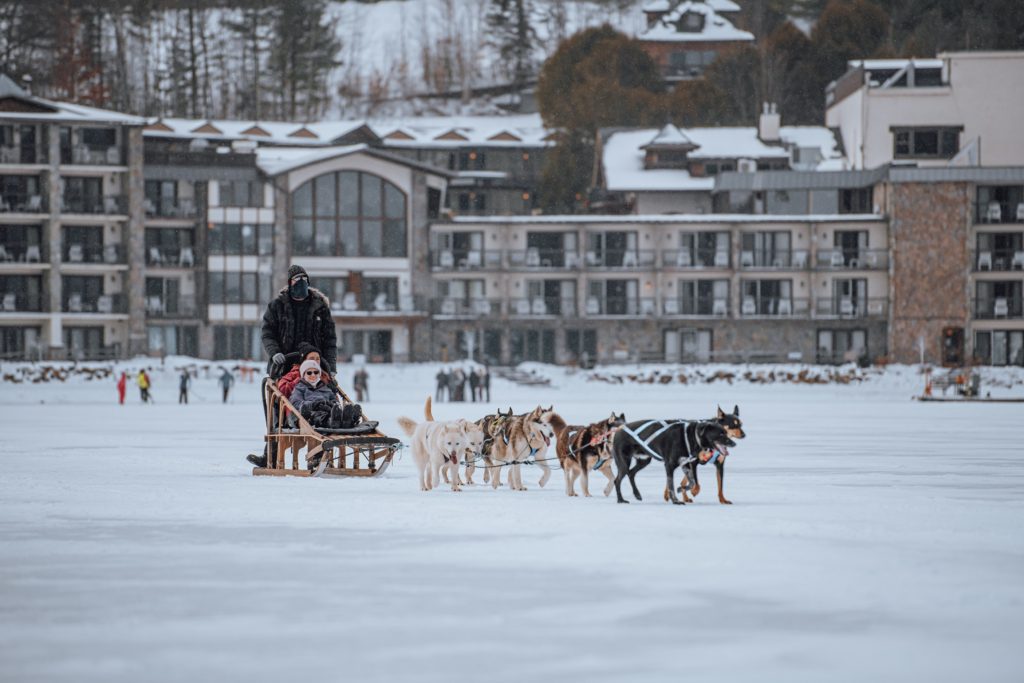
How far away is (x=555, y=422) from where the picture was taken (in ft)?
47.2

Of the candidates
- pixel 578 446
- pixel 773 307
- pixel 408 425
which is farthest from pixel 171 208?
pixel 578 446

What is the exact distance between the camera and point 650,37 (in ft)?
320

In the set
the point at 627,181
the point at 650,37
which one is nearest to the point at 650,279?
the point at 627,181

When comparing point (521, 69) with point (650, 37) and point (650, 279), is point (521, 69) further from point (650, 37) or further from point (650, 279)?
point (650, 279)

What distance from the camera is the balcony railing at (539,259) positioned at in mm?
66812

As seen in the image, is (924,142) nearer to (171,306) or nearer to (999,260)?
(999,260)

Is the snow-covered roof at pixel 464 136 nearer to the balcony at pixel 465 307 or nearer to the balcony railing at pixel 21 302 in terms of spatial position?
the balcony at pixel 465 307

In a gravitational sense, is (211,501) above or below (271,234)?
below

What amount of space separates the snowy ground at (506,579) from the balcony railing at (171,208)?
164 feet

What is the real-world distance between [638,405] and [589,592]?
36.4m

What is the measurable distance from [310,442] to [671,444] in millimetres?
4775

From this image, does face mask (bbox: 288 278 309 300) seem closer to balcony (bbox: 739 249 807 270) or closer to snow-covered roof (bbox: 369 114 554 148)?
balcony (bbox: 739 249 807 270)

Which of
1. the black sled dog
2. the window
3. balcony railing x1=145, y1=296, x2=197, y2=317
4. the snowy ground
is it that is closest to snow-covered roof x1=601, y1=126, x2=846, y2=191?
the window

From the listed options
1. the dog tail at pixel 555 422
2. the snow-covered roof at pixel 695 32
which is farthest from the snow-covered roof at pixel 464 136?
the dog tail at pixel 555 422
